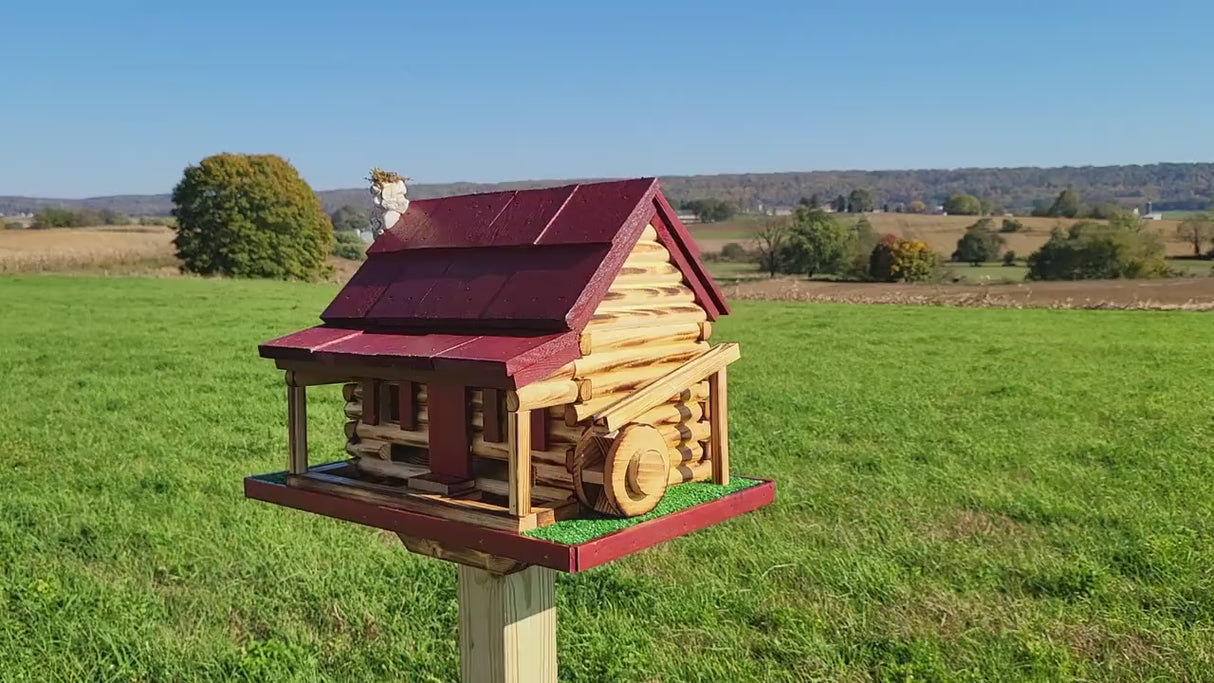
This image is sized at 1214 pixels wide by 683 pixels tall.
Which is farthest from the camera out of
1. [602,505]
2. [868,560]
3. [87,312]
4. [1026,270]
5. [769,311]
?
[1026,270]

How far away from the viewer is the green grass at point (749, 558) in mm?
5469

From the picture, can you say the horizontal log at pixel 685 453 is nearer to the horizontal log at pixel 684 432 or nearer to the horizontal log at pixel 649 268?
the horizontal log at pixel 684 432

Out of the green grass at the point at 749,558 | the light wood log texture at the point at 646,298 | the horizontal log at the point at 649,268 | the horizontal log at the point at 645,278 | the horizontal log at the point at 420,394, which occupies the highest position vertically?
the horizontal log at the point at 649,268

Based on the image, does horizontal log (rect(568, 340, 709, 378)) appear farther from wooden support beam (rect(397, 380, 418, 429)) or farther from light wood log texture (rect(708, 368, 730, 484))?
wooden support beam (rect(397, 380, 418, 429))

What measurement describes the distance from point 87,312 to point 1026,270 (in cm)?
5029

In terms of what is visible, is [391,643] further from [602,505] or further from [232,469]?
[232,469]

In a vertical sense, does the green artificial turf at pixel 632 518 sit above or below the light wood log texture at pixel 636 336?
below

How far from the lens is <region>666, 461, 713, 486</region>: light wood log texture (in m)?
2.88

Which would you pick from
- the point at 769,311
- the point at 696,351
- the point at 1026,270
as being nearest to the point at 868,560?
the point at 696,351

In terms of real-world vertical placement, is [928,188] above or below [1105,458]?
above

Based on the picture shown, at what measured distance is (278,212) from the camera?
51906 millimetres

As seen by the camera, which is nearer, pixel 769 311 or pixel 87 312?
pixel 87 312

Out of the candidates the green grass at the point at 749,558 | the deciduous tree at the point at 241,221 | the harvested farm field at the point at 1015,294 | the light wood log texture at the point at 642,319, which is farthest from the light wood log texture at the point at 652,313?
the deciduous tree at the point at 241,221

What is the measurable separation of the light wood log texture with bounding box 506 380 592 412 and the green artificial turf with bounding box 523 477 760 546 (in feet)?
1.01
